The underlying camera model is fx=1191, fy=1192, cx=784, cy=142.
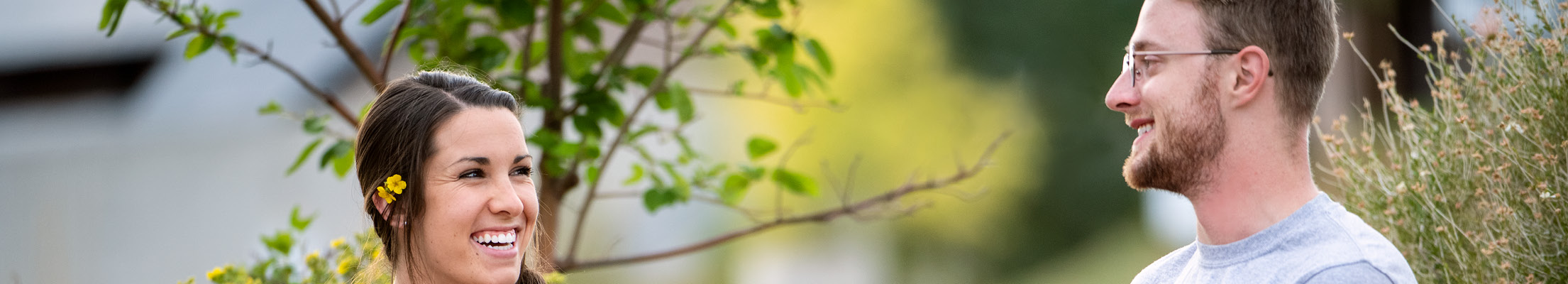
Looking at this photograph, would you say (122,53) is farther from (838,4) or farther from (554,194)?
(838,4)

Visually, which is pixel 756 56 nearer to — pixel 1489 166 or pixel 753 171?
pixel 753 171

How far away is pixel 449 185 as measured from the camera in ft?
5.85

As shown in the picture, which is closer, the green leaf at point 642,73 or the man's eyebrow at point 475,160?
the man's eyebrow at point 475,160

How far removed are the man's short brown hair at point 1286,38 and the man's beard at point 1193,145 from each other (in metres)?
0.08

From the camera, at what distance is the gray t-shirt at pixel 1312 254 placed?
63.2 inches

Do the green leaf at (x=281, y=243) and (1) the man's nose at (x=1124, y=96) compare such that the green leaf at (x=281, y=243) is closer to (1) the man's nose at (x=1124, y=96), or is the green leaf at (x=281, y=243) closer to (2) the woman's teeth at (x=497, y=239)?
(2) the woman's teeth at (x=497, y=239)

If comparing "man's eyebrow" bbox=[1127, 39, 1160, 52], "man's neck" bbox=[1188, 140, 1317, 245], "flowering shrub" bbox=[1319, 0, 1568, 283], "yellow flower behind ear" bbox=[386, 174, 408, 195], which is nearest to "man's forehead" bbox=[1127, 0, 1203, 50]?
"man's eyebrow" bbox=[1127, 39, 1160, 52]

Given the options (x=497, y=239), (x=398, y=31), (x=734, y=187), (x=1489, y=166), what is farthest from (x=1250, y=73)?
(x=398, y=31)

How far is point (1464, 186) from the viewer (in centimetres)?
223

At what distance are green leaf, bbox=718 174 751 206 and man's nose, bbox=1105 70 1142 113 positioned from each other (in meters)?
1.25

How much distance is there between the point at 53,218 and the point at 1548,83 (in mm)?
4550

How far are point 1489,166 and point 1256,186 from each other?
68cm

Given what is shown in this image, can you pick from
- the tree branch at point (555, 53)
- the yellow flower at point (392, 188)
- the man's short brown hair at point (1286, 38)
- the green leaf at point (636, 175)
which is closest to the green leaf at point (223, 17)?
the tree branch at point (555, 53)

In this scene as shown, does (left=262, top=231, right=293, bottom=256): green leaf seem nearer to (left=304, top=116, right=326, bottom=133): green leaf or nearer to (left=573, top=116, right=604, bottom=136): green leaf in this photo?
(left=304, top=116, right=326, bottom=133): green leaf
